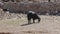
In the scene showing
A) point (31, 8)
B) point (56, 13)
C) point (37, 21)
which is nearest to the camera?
point (37, 21)

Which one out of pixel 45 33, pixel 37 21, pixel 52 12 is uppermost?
pixel 45 33

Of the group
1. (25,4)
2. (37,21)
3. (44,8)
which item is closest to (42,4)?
(44,8)

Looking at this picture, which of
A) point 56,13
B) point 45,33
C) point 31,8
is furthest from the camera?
point 31,8

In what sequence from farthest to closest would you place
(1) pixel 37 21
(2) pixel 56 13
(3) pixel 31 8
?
(3) pixel 31 8 < (2) pixel 56 13 < (1) pixel 37 21

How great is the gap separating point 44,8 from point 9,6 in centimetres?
352

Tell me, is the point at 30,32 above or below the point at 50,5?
above

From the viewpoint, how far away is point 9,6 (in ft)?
68.9

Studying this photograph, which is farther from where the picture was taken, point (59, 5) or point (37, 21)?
point (59, 5)

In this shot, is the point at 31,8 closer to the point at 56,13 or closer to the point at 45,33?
the point at 56,13

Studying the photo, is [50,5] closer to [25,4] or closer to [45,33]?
[25,4]

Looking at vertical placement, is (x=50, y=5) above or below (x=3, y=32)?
below

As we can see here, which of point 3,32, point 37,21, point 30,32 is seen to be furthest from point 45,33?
point 37,21

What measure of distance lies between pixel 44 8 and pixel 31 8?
3.95 ft

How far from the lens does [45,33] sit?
8.46 meters
